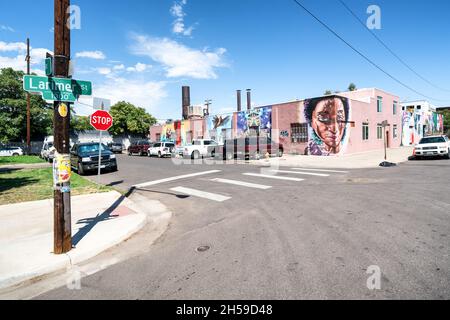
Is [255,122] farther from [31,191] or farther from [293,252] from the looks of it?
[293,252]

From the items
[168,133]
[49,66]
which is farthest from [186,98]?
[49,66]

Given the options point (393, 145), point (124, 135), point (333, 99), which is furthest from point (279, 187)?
point (124, 135)

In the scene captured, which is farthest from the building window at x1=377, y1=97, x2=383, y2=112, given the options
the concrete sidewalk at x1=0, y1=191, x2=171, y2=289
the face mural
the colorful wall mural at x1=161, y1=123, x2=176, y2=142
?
the concrete sidewalk at x1=0, y1=191, x2=171, y2=289

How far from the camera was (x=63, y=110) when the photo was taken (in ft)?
13.9

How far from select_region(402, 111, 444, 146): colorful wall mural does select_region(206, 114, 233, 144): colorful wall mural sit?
25.6 metres

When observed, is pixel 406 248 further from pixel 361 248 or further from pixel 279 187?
pixel 279 187

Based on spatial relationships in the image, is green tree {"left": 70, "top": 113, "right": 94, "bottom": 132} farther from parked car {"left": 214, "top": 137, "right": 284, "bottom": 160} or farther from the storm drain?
the storm drain

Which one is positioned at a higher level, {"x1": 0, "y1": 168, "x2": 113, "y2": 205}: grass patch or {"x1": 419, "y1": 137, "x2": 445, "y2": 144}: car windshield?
{"x1": 419, "y1": 137, "x2": 445, "y2": 144}: car windshield

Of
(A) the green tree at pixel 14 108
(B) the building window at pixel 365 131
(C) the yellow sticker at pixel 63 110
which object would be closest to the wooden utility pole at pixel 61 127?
(C) the yellow sticker at pixel 63 110

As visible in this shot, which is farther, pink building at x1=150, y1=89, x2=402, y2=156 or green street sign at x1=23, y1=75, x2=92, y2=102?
pink building at x1=150, y1=89, x2=402, y2=156

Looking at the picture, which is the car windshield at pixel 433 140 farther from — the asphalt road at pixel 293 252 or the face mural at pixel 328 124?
the asphalt road at pixel 293 252

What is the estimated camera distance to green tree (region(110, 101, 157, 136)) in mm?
47781

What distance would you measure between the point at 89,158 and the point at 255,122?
19424mm
